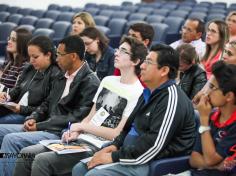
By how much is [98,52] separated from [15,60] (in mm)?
716

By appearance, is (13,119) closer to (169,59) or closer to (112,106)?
(112,106)

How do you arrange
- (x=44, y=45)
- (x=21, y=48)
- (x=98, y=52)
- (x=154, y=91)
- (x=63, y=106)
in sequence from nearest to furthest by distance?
(x=154, y=91)
(x=63, y=106)
(x=44, y=45)
(x=21, y=48)
(x=98, y=52)

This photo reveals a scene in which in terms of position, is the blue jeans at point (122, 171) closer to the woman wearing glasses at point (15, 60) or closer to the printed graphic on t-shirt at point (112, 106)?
the printed graphic on t-shirt at point (112, 106)

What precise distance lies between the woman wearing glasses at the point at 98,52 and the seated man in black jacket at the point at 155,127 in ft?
4.77

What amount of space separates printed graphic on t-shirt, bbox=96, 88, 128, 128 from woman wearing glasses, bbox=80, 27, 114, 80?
1055mm

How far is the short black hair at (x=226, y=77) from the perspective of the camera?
208 cm

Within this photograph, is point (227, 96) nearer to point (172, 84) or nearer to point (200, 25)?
point (172, 84)

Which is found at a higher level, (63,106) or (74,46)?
(74,46)

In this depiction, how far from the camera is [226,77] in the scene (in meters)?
2.09

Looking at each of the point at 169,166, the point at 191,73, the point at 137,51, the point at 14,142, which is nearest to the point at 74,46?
the point at 137,51

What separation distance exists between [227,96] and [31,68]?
189 cm

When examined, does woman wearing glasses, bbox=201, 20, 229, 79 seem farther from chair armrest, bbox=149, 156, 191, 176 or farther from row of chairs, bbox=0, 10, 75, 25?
row of chairs, bbox=0, 10, 75, 25

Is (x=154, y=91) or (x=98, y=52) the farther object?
(x=98, y=52)

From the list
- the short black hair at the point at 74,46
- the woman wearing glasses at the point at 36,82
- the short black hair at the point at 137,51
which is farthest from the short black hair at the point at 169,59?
the woman wearing glasses at the point at 36,82
